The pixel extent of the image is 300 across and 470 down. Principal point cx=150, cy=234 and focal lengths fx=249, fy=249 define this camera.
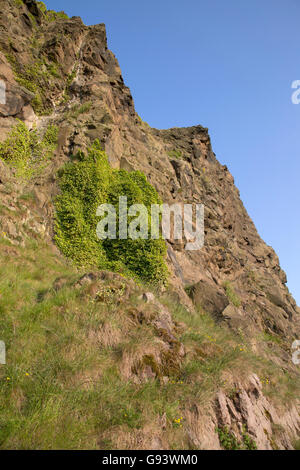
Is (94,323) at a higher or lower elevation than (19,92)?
lower

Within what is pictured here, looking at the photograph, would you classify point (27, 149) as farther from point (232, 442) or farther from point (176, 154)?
point (176, 154)

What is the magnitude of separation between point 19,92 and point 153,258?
10.3 meters

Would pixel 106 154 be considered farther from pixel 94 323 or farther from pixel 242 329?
pixel 242 329

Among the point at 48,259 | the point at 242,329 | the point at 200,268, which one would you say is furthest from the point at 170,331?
the point at 200,268

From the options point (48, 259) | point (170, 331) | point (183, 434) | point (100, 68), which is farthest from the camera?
point (100, 68)

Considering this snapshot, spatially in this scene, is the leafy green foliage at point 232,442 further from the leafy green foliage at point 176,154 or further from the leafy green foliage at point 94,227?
the leafy green foliage at point 176,154

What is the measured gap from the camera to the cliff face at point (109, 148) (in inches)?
403

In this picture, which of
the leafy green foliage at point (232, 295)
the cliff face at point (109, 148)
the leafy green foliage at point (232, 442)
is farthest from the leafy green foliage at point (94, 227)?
the leafy green foliage at point (232, 442)

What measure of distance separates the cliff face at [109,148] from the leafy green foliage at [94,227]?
0.54m

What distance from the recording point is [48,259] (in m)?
7.96

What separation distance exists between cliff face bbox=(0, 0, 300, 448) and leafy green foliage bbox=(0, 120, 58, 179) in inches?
15.1

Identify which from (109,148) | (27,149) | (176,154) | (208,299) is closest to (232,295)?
(208,299)

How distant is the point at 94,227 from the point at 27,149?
4861mm

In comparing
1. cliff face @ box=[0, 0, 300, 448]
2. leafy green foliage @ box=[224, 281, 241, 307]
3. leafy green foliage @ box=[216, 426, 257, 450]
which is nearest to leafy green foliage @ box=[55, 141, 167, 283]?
cliff face @ box=[0, 0, 300, 448]
